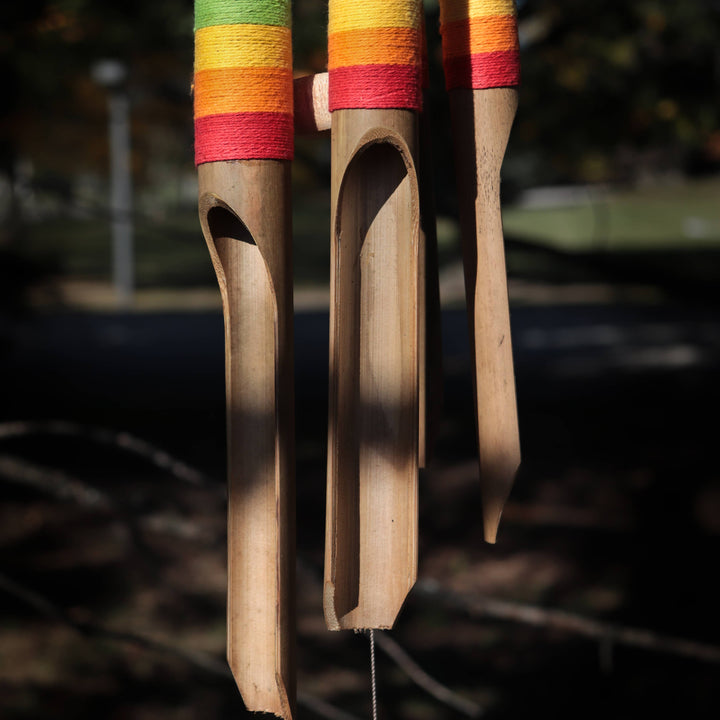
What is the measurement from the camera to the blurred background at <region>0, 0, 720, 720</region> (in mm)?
2600

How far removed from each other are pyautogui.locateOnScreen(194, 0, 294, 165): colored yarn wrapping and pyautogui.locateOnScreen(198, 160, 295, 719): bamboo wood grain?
2 cm

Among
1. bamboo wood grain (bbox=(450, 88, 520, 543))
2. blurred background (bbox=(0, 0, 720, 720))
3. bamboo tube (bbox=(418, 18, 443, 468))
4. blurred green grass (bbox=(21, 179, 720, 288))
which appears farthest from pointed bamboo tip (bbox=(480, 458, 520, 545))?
blurred green grass (bbox=(21, 179, 720, 288))

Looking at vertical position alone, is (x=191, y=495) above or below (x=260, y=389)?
below

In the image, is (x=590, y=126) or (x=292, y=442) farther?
(x=590, y=126)

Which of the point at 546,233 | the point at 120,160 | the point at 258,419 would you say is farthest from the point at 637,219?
the point at 258,419

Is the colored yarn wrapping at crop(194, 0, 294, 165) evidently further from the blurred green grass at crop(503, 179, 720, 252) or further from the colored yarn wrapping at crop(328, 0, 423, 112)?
the blurred green grass at crop(503, 179, 720, 252)

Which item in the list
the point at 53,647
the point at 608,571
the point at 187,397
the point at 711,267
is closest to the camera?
the point at 53,647

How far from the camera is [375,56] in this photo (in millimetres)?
771

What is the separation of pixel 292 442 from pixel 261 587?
135mm

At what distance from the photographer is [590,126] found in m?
5.16

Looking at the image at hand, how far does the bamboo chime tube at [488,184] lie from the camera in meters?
0.83

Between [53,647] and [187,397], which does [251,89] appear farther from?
[187,397]

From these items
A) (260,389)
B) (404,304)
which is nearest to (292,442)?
(260,389)

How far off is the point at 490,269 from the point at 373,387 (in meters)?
0.16
